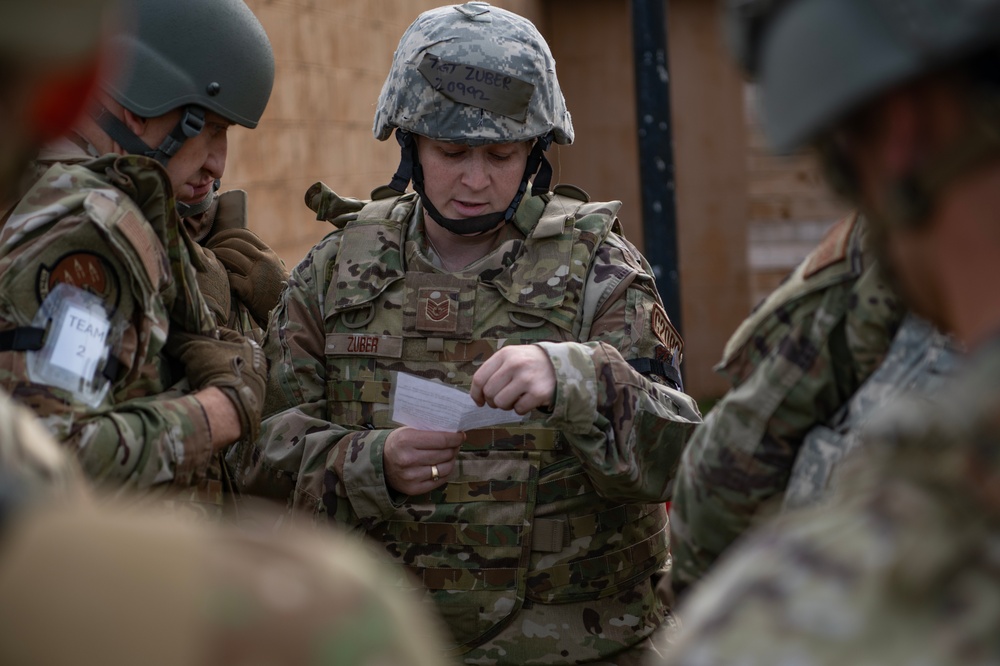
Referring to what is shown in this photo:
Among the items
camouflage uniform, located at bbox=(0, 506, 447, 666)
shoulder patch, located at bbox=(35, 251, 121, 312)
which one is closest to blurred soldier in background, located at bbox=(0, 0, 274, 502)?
shoulder patch, located at bbox=(35, 251, 121, 312)

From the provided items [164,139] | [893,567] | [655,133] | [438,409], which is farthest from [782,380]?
[655,133]

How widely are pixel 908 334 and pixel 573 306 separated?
51.7 inches

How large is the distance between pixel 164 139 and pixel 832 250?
1.57m

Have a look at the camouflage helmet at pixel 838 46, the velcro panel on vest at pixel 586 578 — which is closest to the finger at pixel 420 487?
the velcro panel on vest at pixel 586 578

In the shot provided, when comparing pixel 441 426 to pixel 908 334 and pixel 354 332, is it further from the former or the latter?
pixel 908 334

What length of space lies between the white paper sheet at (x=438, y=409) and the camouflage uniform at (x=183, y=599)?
1.83 meters

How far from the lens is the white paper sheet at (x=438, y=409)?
9.11 ft

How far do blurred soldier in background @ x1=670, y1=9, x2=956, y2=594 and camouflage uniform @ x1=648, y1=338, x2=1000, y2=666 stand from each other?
0.77 meters

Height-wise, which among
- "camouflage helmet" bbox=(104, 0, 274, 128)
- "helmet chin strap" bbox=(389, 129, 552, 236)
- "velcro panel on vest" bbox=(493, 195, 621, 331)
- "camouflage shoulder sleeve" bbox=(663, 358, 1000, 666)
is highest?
"camouflage helmet" bbox=(104, 0, 274, 128)

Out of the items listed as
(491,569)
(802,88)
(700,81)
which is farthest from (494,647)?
(700,81)

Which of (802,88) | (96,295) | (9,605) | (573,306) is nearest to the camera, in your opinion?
(9,605)

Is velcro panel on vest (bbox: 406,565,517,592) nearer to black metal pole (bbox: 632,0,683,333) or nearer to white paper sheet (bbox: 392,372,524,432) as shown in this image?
white paper sheet (bbox: 392,372,524,432)

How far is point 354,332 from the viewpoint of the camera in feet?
10.1

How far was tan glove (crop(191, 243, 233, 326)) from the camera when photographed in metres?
3.10
